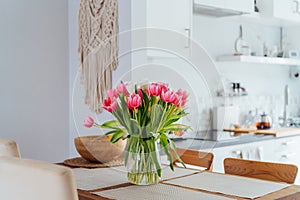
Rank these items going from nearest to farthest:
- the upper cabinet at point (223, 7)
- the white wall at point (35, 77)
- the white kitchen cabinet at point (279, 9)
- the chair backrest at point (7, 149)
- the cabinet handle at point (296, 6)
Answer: the chair backrest at point (7, 149), the white wall at point (35, 77), the upper cabinet at point (223, 7), the white kitchen cabinet at point (279, 9), the cabinet handle at point (296, 6)

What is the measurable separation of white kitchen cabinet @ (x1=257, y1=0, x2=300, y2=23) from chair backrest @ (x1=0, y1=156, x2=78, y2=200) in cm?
353

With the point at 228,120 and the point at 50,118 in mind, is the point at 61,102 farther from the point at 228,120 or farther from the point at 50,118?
the point at 228,120

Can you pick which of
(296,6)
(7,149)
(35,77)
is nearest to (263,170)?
(7,149)

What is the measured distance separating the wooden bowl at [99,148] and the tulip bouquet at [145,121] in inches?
18.4

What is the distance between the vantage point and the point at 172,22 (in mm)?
3393

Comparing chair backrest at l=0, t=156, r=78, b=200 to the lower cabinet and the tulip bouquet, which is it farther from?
the lower cabinet

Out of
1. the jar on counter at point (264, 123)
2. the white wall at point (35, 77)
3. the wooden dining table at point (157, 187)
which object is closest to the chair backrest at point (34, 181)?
the wooden dining table at point (157, 187)

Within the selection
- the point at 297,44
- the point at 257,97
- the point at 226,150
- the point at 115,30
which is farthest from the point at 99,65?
the point at 297,44

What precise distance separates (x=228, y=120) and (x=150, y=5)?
160cm

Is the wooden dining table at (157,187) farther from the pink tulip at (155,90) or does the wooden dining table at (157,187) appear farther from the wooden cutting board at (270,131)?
the wooden cutting board at (270,131)

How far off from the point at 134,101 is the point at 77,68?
1895 millimetres

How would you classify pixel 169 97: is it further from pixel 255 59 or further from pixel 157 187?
pixel 255 59

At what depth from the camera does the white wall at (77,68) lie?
262cm

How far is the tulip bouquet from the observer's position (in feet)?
6.44
